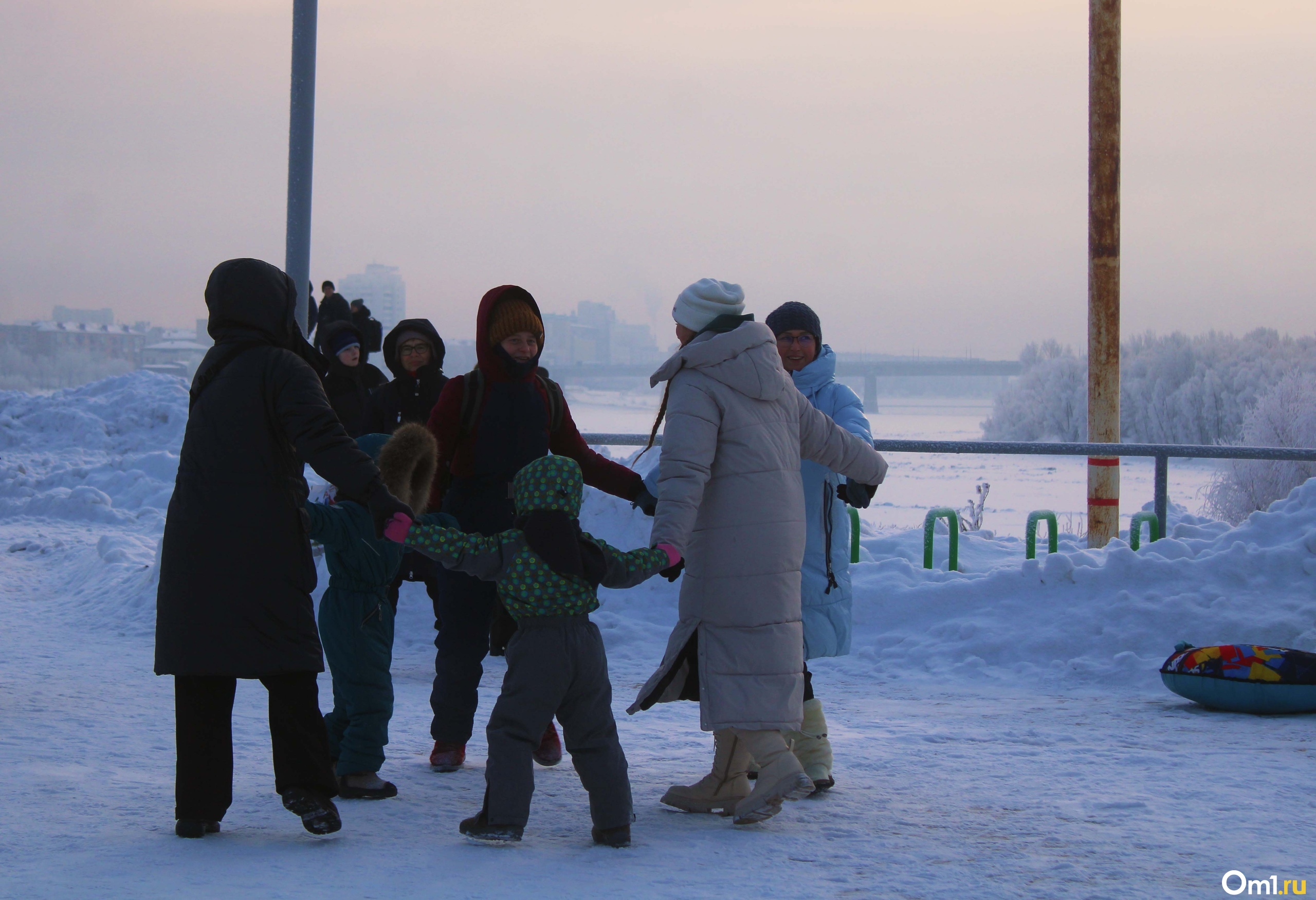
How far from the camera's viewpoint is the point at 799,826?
150 inches

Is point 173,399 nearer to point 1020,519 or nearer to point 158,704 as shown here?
point 1020,519

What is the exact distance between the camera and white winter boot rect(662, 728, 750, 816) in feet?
13.0

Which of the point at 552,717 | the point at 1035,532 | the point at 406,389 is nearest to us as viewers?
the point at 552,717

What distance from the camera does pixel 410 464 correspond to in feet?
13.4

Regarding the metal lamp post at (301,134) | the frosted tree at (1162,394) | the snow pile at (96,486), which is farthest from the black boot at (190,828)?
the frosted tree at (1162,394)

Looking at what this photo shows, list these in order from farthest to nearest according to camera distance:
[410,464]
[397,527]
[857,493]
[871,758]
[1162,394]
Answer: [1162,394]
[871,758]
[857,493]
[410,464]
[397,527]

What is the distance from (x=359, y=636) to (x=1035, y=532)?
6.20 meters

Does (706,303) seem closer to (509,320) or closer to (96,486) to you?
(509,320)

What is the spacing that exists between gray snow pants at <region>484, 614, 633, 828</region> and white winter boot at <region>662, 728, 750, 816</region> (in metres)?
0.44

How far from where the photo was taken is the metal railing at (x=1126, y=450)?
7867 millimetres

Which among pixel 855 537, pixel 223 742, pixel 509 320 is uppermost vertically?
pixel 509 320

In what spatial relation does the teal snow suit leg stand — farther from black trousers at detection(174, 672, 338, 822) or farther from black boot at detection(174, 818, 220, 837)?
black boot at detection(174, 818, 220, 837)

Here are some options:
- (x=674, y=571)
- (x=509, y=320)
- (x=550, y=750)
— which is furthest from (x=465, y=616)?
(x=509, y=320)

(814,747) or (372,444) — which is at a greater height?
(372,444)
